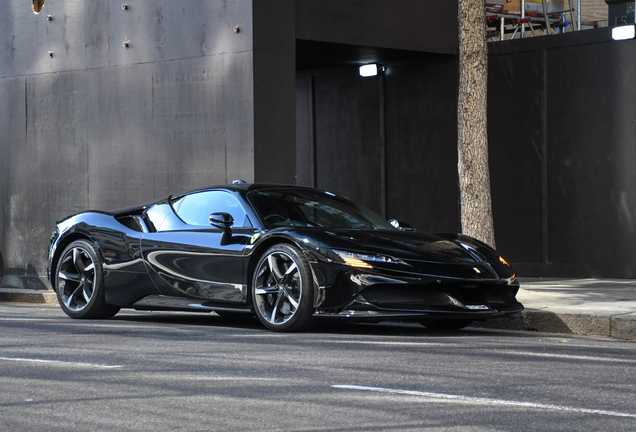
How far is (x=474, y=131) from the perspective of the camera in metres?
11.1

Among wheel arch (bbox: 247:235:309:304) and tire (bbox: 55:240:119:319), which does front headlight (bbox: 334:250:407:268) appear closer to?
wheel arch (bbox: 247:235:309:304)

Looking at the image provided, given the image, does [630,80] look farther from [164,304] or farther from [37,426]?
[37,426]

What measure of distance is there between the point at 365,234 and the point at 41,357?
9.10ft

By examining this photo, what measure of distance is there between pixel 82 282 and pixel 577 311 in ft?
14.8

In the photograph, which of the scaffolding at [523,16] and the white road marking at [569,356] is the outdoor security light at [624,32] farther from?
the white road marking at [569,356]

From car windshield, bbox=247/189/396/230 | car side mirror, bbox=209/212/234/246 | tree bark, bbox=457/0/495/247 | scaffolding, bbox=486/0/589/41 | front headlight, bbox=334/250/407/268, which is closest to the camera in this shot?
front headlight, bbox=334/250/407/268

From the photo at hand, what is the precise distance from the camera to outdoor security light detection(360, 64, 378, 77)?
49.9 feet

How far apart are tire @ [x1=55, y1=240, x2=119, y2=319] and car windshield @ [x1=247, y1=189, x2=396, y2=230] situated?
176cm

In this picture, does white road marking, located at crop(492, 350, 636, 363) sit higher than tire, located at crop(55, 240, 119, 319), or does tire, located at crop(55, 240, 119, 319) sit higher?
tire, located at crop(55, 240, 119, 319)

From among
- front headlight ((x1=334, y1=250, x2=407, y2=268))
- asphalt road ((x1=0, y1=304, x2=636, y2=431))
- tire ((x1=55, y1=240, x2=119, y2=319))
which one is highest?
front headlight ((x1=334, y1=250, x2=407, y2=268))

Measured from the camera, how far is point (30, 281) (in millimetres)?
13734

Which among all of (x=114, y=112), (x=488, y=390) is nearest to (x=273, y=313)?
(x=488, y=390)

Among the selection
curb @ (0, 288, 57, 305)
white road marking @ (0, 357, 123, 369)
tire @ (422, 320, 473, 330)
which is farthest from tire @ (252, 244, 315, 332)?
curb @ (0, 288, 57, 305)

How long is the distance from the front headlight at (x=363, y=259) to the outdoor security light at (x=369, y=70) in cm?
809
